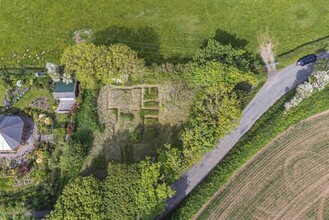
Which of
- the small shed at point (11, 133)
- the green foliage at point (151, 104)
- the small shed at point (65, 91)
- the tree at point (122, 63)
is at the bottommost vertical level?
the small shed at point (11, 133)

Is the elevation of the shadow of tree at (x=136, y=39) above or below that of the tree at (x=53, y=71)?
above

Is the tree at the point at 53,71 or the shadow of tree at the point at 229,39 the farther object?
the shadow of tree at the point at 229,39

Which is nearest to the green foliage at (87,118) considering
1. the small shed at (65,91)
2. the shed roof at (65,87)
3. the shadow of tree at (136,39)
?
the small shed at (65,91)

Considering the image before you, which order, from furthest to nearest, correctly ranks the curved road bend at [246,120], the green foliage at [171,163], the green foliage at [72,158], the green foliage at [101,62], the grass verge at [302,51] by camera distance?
the grass verge at [302,51] → the green foliage at [101,62] → the green foliage at [72,158] → the curved road bend at [246,120] → the green foliage at [171,163]

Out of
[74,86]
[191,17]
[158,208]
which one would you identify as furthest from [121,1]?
[158,208]

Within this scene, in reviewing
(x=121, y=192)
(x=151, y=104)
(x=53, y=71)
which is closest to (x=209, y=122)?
(x=151, y=104)

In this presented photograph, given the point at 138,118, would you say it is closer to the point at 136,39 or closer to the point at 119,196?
the point at 119,196

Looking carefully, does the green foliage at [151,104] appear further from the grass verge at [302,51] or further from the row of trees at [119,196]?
the grass verge at [302,51]

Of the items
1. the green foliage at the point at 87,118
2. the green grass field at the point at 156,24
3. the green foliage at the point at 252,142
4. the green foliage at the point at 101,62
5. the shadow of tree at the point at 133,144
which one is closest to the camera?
the green foliage at the point at 252,142
